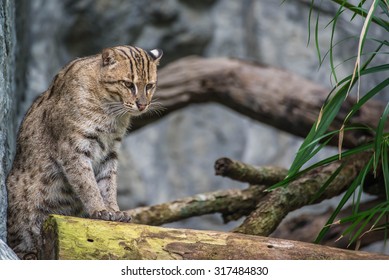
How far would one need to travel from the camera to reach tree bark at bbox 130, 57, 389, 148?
7734mm

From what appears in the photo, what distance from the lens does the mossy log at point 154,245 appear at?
4480 mm

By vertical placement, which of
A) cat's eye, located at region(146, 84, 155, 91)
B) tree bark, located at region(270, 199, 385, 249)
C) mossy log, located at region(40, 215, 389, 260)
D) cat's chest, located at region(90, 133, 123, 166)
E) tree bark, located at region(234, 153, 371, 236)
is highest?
cat's eye, located at region(146, 84, 155, 91)

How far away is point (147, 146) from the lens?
10.8m

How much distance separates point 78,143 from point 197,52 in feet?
18.5

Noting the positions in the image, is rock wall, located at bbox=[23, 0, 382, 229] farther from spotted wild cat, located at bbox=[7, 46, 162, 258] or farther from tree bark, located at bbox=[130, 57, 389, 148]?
spotted wild cat, located at bbox=[7, 46, 162, 258]

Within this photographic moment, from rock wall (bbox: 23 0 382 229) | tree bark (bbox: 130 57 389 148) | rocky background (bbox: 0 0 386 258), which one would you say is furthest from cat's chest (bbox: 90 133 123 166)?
rock wall (bbox: 23 0 382 229)

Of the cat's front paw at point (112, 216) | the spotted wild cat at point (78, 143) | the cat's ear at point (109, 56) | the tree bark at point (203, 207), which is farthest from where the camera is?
the tree bark at point (203, 207)

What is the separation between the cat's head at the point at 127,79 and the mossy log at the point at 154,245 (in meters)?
1.11

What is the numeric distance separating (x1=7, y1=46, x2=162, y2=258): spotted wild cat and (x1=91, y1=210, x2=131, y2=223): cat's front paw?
0.10 metres

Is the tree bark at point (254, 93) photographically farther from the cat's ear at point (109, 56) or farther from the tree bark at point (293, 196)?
the cat's ear at point (109, 56)

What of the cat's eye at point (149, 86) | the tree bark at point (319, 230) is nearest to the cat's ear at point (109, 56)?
the cat's eye at point (149, 86)

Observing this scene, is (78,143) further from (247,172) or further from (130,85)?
(247,172)

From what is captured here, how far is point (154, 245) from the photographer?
4.54 meters

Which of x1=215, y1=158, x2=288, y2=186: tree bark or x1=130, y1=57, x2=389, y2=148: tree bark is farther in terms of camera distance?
x1=130, y1=57, x2=389, y2=148: tree bark
